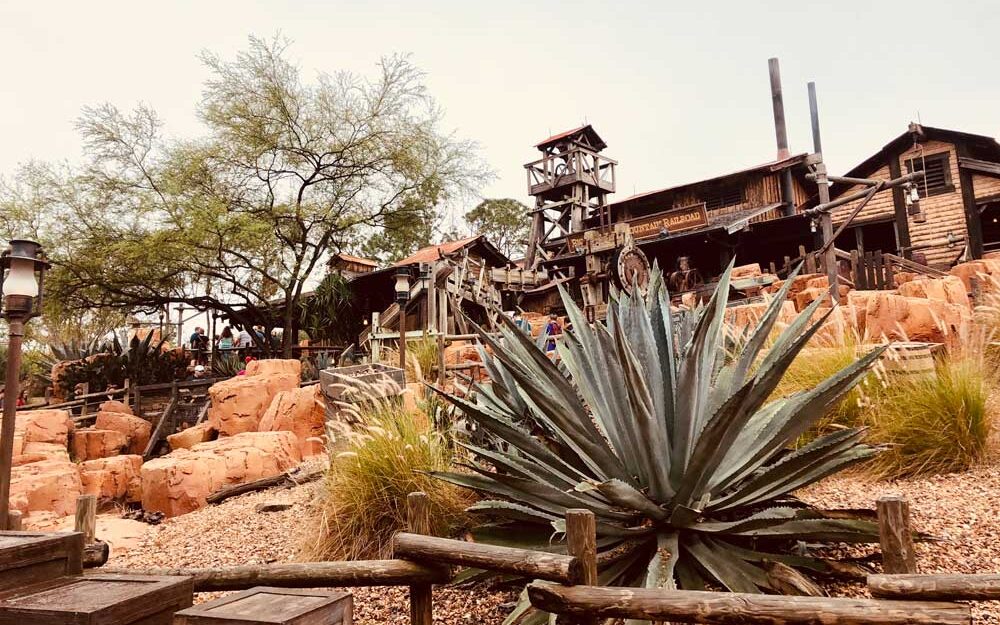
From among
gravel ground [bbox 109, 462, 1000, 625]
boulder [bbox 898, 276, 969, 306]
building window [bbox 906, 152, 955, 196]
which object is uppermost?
building window [bbox 906, 152, 955, 196]

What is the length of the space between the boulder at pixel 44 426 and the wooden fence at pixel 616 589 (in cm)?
1152

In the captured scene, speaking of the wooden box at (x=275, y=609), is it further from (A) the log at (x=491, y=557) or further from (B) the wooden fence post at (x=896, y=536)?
(B) the wooden fence post at (x=896, y=536)

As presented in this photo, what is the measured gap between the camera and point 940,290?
403 inches

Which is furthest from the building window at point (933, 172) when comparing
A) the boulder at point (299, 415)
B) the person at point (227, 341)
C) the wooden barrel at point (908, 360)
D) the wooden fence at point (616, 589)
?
the person at point (227, 341)

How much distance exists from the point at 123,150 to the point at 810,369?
67.0 feet

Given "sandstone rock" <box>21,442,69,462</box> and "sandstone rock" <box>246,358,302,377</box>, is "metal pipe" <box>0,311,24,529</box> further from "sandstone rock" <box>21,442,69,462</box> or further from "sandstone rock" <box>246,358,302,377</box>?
"sandstone rock" <box>246,358,302,377</box>

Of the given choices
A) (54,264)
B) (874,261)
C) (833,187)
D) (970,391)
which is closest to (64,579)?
(970,391)

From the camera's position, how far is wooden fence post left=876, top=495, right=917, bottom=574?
1880mm

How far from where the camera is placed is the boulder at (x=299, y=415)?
1033 centimetres

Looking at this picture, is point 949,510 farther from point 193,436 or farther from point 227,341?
point 227,341

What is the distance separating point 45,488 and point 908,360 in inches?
418

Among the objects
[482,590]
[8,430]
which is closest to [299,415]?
[8,430]

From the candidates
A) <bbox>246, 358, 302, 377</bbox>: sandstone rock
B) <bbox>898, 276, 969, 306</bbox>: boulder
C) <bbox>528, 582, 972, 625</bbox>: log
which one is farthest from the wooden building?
<bbox>528, 582, 972, 625</bbox>: log

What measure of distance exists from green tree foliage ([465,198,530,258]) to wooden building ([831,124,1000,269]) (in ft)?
65.3
